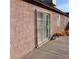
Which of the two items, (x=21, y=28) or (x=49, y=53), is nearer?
(x=21, y=28)

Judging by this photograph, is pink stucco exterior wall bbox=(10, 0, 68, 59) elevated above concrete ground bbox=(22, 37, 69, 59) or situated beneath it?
elevated above

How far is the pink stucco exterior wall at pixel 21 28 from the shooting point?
7043 millimetres

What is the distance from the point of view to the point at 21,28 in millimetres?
8086

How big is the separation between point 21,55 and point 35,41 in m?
2.55

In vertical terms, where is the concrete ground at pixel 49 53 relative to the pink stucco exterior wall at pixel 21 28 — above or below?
below

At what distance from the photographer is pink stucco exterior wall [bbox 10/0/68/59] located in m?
7.04

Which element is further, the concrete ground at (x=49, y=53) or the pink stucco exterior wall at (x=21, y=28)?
the concrete ground at (x=49, y=53)

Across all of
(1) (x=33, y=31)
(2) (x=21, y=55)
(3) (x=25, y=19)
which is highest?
(3) (x=25, y=19)

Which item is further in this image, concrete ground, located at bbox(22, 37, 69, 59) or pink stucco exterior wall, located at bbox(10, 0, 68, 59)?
concrete ground, located at bbox(22, 37, 69, 59)
